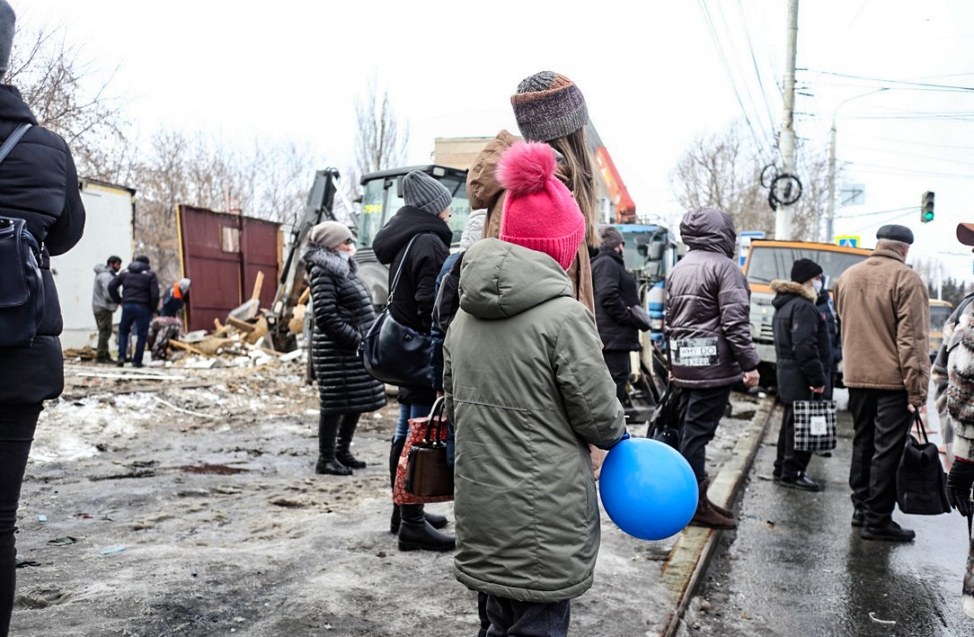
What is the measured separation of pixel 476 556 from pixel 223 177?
138 ft

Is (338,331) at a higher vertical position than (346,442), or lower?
higher

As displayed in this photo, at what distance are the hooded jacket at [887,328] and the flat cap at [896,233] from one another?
0.10 meters

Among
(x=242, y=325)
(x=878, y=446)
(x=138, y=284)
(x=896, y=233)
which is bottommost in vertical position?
(x=242, y=325)

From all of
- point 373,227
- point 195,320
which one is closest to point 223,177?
point 195,320

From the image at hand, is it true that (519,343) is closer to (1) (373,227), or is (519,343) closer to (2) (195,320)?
(1) (373,227)

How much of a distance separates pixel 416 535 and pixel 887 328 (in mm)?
3233

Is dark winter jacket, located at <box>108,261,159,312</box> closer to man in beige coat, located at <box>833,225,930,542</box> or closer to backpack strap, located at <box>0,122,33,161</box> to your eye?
man in beige coat, located at <box>833,225,930,542</box>

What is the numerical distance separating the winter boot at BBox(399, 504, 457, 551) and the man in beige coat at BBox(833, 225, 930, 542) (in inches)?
113

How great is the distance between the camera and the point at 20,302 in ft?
7.93

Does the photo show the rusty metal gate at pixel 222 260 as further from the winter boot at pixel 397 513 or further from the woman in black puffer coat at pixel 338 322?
the winter boot at pixel 397 513

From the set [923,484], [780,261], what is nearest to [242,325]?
[780,261]

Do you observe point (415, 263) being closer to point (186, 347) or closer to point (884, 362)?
point (884, 362)

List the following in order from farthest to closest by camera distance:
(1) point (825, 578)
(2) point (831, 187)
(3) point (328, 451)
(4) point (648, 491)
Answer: (2) point (831, 187) < (3) point (328, 451) < (1) point (825, 578) < (4) point (648, 491)

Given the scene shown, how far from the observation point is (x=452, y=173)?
11766mm
